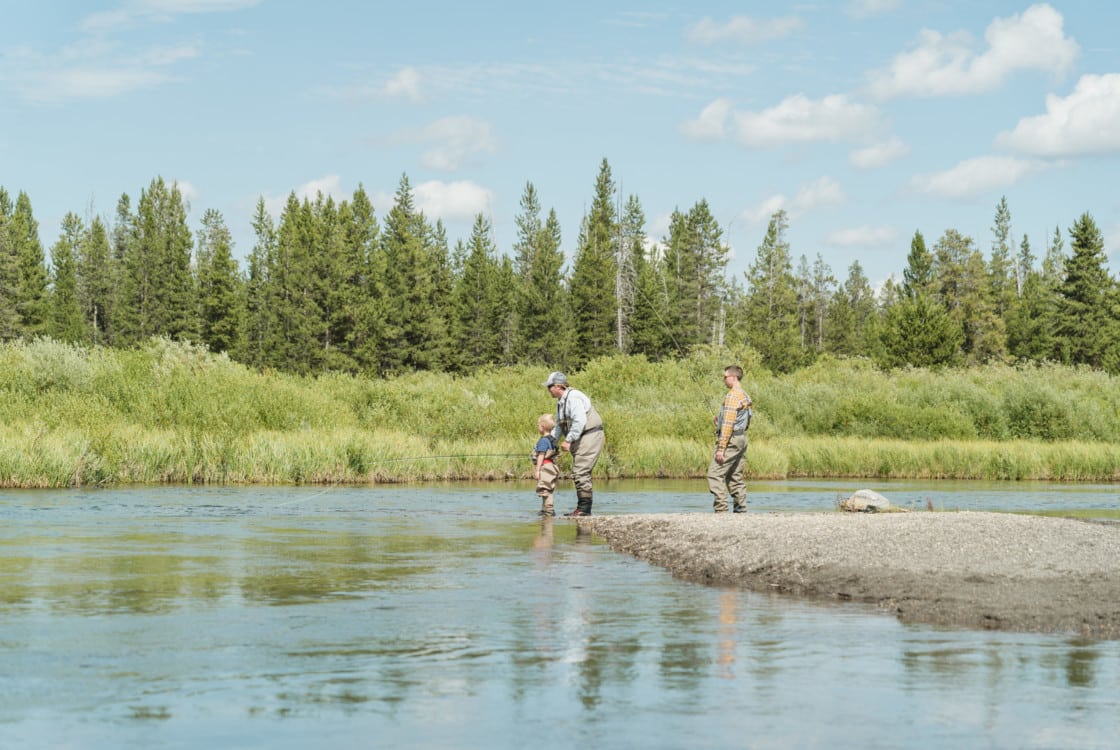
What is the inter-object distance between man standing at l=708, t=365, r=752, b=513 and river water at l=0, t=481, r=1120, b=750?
359 cm

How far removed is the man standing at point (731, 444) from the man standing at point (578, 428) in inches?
64.9

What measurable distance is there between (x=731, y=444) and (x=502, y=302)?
250 feet

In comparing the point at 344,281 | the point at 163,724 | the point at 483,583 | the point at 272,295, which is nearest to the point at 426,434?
the point at 483,583

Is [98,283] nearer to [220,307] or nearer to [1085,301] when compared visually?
[220,307]

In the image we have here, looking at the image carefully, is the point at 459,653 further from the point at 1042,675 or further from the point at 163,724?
the point at 1042,675

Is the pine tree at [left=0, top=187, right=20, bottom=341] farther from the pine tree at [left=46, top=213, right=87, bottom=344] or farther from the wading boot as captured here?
the wading boot

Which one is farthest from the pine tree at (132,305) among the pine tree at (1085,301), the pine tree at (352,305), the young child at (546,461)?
the young child at (546,461)

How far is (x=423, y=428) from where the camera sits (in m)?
37.1

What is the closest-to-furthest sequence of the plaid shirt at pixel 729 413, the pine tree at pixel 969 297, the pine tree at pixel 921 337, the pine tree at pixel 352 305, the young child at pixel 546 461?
the plaid shirt at pixel 729 413 < the young child at pixel 546 461 < the pine tree at pixel 921 337 < the pine tree at pixel 352 305 < the pine tree at pixel 969 297

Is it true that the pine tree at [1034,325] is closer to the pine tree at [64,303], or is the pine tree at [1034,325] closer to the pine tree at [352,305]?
the pine tree at [352,305]

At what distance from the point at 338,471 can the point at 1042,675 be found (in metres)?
22.2

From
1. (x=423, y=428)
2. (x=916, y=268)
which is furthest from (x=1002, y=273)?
(x=423, y=428)

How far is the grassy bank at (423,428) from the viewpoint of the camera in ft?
92.6

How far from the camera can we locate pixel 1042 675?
8.32 metres
